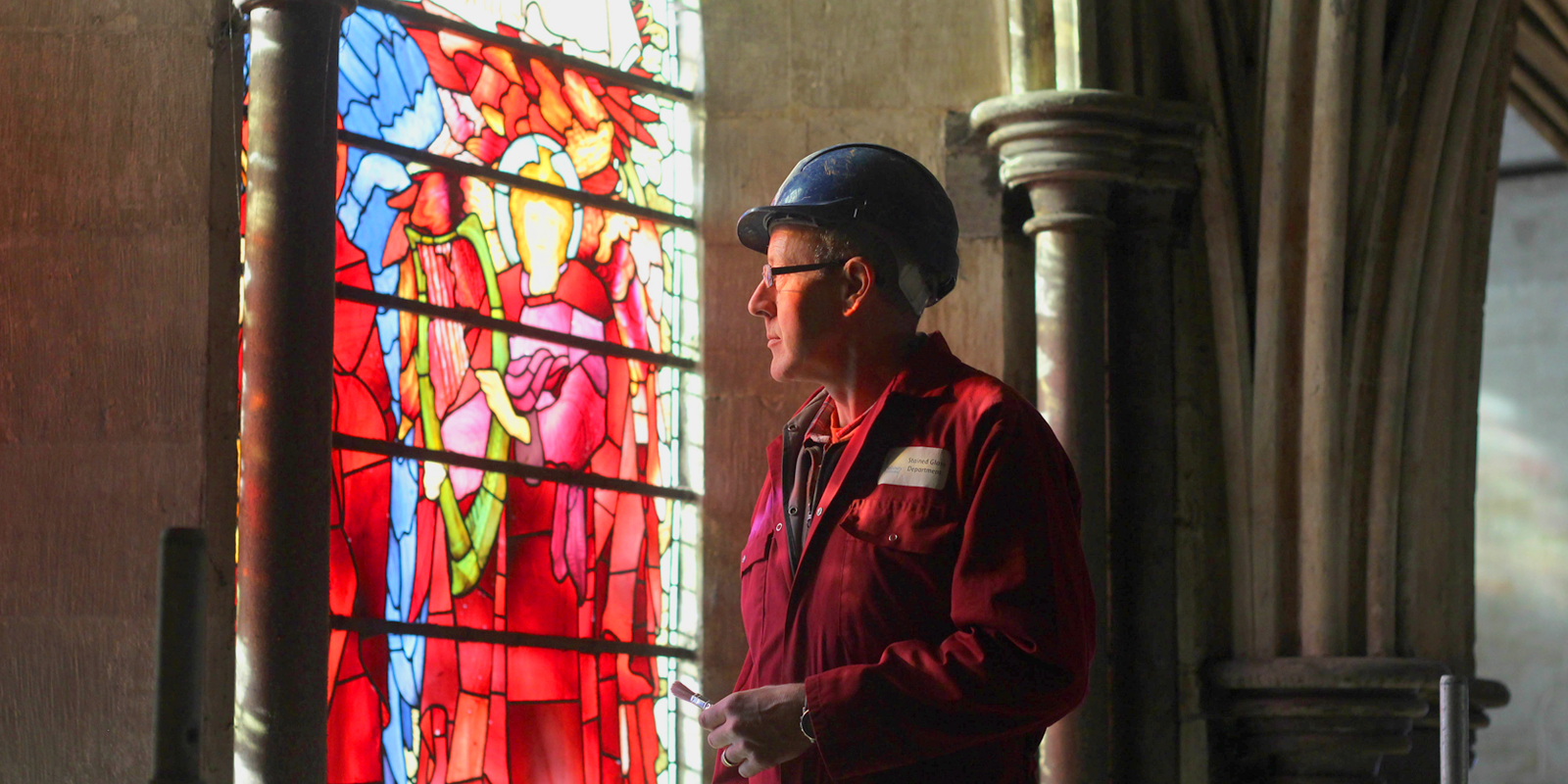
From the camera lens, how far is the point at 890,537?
6.72 ft

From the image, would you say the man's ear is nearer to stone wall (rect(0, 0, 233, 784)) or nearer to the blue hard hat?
the blue hard hat

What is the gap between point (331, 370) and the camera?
11.5 ft

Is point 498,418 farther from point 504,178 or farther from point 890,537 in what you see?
point 890,537

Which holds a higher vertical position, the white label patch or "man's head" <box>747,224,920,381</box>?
"man's head" <box>747,224,920,381</box>

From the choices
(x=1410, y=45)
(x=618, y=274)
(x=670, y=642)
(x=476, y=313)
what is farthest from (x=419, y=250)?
(x=1410, y=45)

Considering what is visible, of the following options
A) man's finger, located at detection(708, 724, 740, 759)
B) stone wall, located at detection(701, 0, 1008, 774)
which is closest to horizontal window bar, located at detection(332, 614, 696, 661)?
stone wall, located at detection(701, 0, 1008, 774)

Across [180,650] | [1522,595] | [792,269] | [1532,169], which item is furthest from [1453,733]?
[1532,169]

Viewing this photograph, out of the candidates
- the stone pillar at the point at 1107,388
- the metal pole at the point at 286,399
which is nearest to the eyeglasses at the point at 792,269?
the metal pole at the point at 286,399

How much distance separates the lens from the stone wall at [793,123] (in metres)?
4.08

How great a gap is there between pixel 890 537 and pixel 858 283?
12.7 inches

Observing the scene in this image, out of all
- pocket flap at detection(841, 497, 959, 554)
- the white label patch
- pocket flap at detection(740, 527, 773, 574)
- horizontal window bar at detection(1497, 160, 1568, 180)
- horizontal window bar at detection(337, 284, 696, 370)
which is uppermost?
horizontal window bar at detection(1497, 160, 1568, 180)

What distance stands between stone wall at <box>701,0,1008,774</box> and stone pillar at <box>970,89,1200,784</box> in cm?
13

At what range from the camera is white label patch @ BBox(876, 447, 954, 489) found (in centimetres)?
205

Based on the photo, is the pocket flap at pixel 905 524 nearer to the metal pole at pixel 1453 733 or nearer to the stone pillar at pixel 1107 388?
the metal pole at pixel 1453 733
